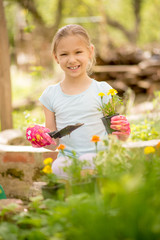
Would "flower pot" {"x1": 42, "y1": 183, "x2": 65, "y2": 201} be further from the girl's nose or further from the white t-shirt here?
the girl's nose

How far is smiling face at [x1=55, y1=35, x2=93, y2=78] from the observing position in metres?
2.51

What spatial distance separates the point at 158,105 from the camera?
4.23 m

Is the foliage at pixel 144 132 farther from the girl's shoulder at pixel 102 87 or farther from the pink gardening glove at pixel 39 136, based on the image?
the pink gardening glove at pixel 39 136

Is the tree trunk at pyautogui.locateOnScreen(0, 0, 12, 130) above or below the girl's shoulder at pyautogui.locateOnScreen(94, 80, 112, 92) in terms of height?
above

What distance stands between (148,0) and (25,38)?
15409mm

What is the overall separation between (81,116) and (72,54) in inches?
18.6

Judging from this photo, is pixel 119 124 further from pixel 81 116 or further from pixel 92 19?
pixel 92 19

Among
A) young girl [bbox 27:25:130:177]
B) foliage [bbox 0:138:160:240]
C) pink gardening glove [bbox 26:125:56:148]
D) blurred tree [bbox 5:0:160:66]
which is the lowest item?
foliage [bbox 0:138:160:240]

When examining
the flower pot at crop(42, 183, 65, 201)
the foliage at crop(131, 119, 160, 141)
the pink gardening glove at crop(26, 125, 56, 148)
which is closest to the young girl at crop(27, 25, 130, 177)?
the pink gardening glove at crop(26, 125, 56, 148)

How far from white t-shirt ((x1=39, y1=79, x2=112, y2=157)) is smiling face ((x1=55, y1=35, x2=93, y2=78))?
19 cm

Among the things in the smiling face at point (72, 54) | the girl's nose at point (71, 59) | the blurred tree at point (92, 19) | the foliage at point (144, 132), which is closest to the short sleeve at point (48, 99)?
the smiling face at point (72, 54)

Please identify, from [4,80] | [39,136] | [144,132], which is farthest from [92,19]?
[39,136]

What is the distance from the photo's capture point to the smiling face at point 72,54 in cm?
251

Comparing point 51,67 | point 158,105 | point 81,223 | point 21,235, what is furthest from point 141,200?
point 51,67
